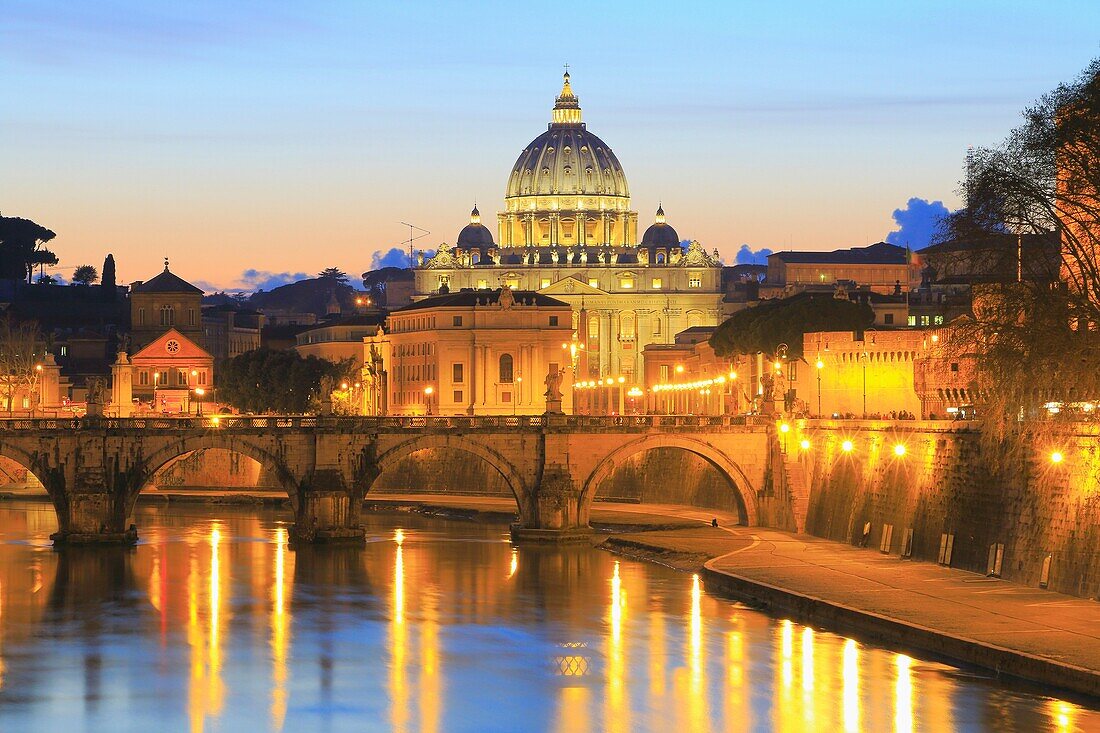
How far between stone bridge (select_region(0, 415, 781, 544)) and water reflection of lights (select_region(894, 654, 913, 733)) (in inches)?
1141

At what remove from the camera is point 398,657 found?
159ft

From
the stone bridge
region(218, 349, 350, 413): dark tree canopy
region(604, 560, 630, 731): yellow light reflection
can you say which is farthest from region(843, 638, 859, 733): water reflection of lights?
region(218, 349, 350, 413): dark tree canopy

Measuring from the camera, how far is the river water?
1598 inches

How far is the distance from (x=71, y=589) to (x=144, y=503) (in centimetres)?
Result: 3576

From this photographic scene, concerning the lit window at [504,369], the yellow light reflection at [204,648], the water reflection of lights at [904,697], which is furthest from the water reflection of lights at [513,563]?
the lit window at [504,369]

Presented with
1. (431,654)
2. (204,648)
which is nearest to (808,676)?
(431,654)

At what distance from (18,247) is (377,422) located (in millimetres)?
125581

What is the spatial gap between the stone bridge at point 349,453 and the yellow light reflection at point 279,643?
10.3ft

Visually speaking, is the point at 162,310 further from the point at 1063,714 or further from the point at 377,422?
the point at 1063,714

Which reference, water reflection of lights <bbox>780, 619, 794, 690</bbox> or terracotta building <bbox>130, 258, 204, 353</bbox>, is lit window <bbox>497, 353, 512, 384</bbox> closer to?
terracotta building <bbox>130, 258, 204, 353</bbox>

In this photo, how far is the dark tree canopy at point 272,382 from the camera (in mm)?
129000

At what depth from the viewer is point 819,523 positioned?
6912cm

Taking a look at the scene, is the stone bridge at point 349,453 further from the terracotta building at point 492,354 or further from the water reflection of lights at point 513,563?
the terracotta building at point 492,354

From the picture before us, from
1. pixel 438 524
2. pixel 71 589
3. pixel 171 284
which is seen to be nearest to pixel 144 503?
pixel 438 524
